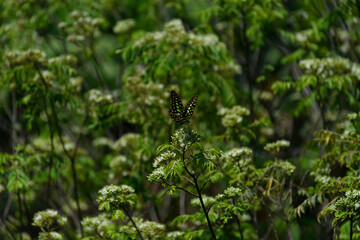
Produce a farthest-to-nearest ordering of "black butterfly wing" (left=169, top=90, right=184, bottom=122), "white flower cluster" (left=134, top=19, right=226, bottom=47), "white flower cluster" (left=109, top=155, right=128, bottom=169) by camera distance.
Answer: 1. "white flower cluster" (left=109, top=155, right=128, bottom=169)
2. "white flower cluster" (left=134, top=19, right=226, bottom=47)
3. "black butterfly wing" (left=169, top=90, right=184, bottom=122)

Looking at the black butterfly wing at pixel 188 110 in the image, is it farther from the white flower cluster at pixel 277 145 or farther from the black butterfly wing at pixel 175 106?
the white flower cluster at pixel 277 145

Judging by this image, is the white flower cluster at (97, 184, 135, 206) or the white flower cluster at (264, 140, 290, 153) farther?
the white flower cluster at (264, 140, 290, 153)

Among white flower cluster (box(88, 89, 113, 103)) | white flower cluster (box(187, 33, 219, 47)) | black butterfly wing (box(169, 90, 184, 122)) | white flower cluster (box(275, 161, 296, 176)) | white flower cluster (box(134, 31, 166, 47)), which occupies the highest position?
white flower cluster (box(134, 31, 166, 47))

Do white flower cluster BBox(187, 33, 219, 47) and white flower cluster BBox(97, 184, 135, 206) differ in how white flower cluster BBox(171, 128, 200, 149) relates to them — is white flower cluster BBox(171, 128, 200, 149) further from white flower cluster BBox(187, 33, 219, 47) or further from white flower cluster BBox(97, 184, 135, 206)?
white flower cluster BBox(187, 33, 219, 47)

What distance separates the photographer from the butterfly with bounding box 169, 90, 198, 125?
321 centimetres

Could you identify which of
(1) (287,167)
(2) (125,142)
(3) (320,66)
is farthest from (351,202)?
(2) (125,142)

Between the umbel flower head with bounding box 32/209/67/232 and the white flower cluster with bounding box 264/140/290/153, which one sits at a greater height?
the white flower cluster with bounding box 264/140/290/153

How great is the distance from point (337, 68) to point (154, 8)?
457cm

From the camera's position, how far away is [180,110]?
11.2 feet

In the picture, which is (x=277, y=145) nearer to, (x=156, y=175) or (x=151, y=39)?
(x=156, y=175)

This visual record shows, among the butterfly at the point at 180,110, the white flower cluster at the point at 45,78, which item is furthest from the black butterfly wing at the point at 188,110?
the white flower cluster at the point at 45,78

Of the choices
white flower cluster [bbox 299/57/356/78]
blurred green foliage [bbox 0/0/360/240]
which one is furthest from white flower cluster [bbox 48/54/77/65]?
white flower cluster [bbox 299/57/356/78]

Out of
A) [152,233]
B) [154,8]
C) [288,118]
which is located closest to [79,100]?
[152,233]

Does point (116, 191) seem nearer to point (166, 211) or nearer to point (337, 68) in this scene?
point (337, 68)
